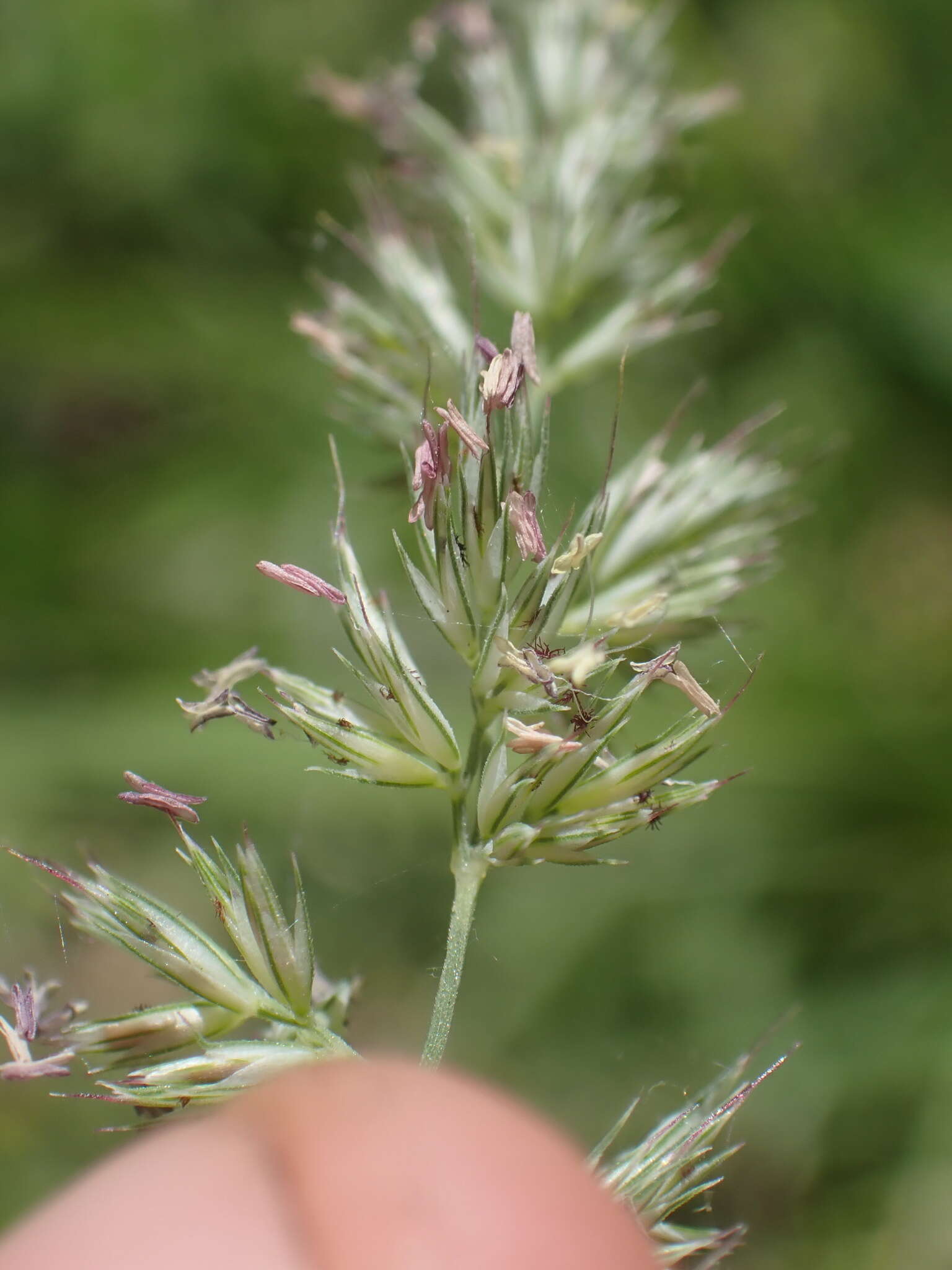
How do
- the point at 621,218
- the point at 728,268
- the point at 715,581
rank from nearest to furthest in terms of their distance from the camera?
the point at 715,581
the point at 621,218
the point at 728,268

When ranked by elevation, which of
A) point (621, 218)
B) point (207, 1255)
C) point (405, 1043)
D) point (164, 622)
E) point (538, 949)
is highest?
point (621, 218)

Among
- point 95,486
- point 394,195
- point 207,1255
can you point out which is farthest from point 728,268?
point 207,1255

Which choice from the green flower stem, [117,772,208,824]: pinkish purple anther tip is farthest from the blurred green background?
[117,772,208,824]: pinkish purple anther tip

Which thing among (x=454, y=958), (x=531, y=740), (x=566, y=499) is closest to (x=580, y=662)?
(x=531, y=740)

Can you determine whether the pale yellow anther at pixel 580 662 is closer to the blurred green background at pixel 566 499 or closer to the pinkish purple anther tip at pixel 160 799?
the pinkish purple anther tip at pixel 160 799

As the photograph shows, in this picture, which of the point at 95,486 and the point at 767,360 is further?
the point at 95,486

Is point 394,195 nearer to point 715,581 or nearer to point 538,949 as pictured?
point 715,581

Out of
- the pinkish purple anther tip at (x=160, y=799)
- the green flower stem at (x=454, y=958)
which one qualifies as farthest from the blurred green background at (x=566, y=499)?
the pinkish purple anther tip at (x=160, y=799)
